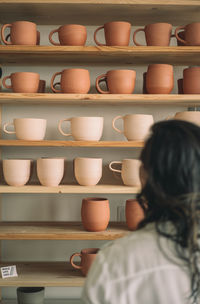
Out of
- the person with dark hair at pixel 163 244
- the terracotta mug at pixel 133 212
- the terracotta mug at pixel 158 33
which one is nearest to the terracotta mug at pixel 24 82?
the terracotta mug at pixel 158 33

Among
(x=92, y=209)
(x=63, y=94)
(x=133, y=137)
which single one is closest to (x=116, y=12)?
(x=63, y=94)

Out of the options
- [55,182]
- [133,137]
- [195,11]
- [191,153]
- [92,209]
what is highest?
[195,11]

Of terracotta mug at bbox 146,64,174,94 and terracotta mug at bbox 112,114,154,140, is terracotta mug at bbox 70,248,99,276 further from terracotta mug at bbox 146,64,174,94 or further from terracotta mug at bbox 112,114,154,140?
terracotta mug at bbox 146,64,174,94

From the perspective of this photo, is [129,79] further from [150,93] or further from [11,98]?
[11,98]

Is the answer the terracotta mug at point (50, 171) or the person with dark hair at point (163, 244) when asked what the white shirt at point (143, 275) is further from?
the terracotta mug at point (50, 171)

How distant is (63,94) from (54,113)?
12.9 inches

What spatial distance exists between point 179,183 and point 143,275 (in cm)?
19

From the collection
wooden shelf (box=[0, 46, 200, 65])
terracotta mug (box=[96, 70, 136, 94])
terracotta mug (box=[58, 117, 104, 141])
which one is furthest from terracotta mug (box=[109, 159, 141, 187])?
wooden shelf (box=[0, 46, 200, 65])

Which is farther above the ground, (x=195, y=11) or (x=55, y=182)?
(x=195, y=11)

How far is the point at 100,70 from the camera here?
1.94 m

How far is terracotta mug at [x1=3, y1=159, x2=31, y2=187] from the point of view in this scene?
164 cm

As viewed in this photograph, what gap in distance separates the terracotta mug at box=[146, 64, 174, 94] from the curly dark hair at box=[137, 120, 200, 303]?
95cm

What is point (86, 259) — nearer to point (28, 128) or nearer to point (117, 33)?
point (28, 128)

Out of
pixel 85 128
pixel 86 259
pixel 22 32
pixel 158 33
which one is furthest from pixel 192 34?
pixel 86 259
